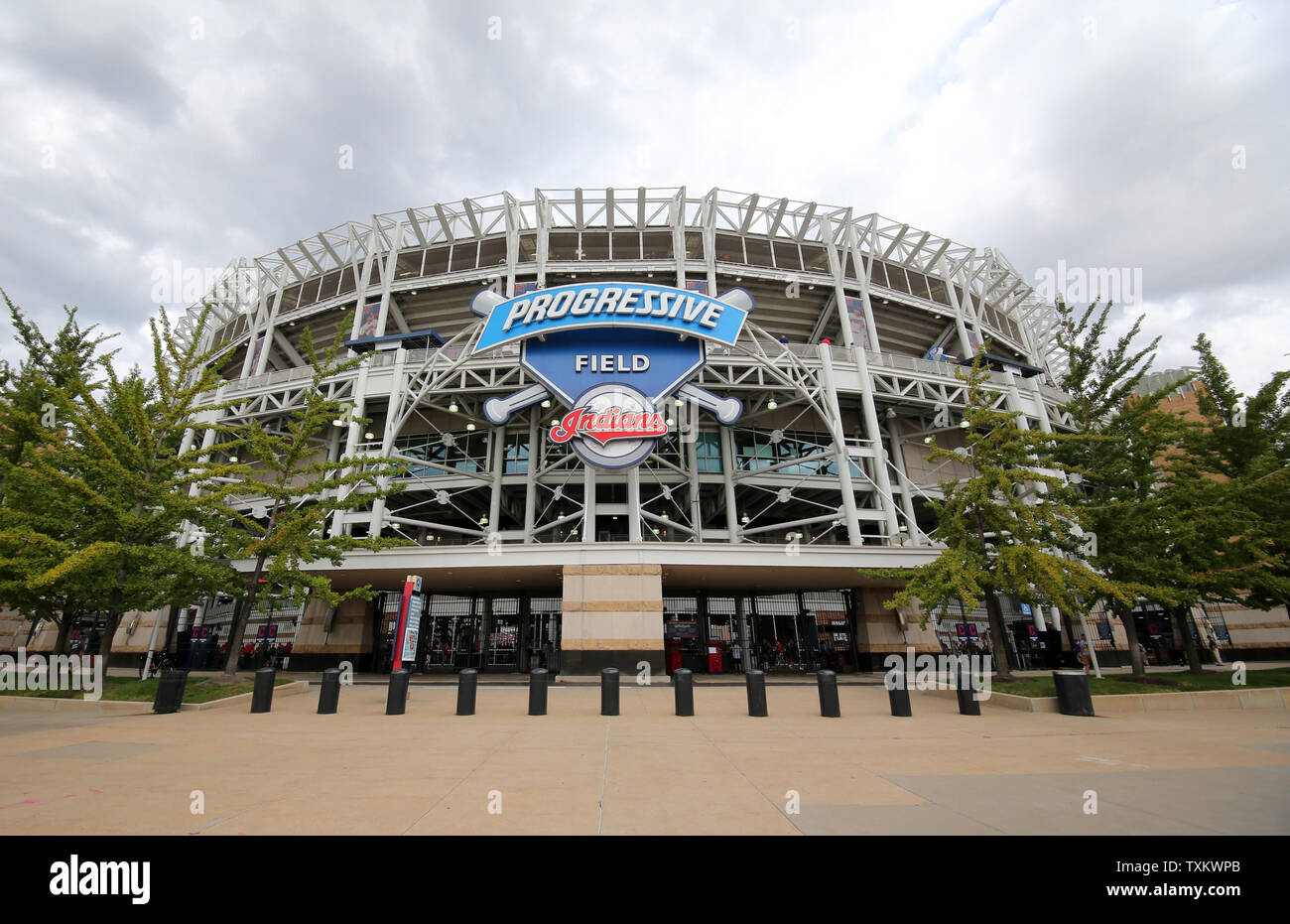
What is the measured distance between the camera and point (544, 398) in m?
23.7

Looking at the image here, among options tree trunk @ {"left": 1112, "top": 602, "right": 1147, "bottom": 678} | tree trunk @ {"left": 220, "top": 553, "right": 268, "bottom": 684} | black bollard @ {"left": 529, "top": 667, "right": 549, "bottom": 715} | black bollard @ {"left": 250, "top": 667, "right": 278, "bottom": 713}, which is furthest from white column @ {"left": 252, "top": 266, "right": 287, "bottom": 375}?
tree trunk @ {"left": 1112, "top": 602, "right": 1147, "bottom": 678}

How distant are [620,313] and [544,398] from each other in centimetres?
481

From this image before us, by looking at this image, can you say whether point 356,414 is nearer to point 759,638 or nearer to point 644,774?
point 759,638

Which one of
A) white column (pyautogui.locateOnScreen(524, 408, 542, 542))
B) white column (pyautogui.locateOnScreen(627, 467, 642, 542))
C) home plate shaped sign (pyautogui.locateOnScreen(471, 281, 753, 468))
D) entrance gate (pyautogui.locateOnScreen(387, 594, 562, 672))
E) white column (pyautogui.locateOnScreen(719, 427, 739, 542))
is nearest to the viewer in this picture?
white column (pyautogui.locateOnScreen(627, 467, 642, 542))

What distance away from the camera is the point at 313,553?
1520 cm

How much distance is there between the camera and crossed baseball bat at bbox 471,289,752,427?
73.6 feet

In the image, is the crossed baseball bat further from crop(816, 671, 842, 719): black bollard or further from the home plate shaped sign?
crop(816, 671, 842, 719): black bollard

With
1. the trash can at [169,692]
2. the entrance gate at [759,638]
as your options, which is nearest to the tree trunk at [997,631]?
the entrance gate at [759,638]

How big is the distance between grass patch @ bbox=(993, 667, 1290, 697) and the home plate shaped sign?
41.9 feet

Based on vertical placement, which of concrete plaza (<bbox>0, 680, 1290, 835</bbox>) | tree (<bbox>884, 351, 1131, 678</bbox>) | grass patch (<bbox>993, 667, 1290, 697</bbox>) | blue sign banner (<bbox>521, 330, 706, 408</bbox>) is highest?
blue sign banner (<bbox>521, 330, 706, 408</bbox>)

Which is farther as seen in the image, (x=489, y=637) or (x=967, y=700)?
(x=489, y=637)

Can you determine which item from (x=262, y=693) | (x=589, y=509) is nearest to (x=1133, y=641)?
(x=589, y=509)

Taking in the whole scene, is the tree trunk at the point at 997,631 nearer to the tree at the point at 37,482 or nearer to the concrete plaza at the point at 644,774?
the concrete plaza at the point at 644,774
